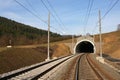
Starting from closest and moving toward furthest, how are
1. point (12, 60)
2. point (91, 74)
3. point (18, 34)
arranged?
point (91, 74) < point (12, 60) < point (18, 34)

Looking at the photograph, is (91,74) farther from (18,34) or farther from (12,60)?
(18,34)

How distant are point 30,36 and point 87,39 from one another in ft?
293

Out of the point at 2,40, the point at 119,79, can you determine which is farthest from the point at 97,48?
the point at 119,79

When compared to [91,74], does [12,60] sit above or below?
above

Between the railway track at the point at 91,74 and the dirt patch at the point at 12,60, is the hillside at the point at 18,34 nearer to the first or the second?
the dirt patch at the point at 12,60

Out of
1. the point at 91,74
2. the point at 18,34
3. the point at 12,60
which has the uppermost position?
the point at 18,34

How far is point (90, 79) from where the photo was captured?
67.4 ft

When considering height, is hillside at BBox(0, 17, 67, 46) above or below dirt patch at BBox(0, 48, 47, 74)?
above

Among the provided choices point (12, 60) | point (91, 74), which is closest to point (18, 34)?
point (12, 60)

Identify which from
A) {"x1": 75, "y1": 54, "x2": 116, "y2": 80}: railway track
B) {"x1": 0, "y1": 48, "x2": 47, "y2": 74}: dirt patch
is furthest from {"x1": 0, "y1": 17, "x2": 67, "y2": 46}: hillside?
{"x1": 75, "y1": 54, "x2": 116, "y2": 80}: railway track

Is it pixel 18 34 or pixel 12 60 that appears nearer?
pixel 12 60

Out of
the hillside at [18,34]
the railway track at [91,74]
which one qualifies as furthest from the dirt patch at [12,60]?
the hillside at [18,34]

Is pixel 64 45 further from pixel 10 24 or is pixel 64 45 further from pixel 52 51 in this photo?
pixel 10 24

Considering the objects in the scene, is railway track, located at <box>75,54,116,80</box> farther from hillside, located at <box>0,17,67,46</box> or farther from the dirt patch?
hillside, located at <box>0,17,67,46</box>
